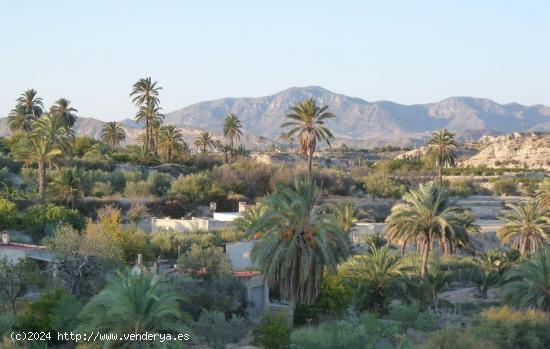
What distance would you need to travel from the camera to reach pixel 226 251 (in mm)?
36375

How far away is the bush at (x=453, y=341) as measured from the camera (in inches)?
949

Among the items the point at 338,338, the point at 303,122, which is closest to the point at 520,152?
the point at 303,122

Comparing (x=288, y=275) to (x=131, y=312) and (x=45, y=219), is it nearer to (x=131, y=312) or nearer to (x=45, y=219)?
(x=131, y=312)

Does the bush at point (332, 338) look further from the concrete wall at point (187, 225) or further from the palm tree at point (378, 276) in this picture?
the concrete wall at point (187, 225)

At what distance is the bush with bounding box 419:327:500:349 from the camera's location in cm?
2411

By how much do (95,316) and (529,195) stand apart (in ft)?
186

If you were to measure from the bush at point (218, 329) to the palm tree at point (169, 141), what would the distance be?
52941 mm

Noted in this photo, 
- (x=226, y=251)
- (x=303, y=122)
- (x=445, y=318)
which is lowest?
(x=445, y=318)

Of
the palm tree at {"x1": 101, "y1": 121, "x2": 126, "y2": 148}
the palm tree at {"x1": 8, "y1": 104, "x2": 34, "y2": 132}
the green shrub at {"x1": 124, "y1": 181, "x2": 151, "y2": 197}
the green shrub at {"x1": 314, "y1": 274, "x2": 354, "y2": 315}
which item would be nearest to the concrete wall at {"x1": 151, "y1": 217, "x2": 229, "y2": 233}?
the green shrub at {"x1": 124, "y1": 181, "x2": 151, "y2": 197}

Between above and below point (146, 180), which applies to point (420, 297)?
below

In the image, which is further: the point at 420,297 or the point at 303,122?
the point at 303,122

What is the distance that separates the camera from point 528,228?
1572 inches

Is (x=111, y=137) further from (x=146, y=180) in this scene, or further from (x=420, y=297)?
(x=420, y=297)

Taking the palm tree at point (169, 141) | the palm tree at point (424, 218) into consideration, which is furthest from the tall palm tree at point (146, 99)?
the palm tree at point (424, 218)
